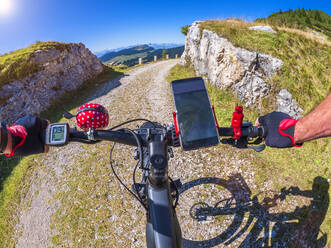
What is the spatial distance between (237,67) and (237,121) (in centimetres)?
852

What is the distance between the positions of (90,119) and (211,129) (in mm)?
1626

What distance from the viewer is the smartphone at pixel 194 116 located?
198cm

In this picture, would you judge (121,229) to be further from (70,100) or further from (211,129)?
(70,100)

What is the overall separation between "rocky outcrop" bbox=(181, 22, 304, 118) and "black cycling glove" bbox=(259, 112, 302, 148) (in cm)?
718

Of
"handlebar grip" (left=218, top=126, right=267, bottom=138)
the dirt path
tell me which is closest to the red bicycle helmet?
"handlebar grip" (left=218, top=126, right=267, bottom=138)

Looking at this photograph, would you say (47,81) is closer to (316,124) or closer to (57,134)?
(57,134)

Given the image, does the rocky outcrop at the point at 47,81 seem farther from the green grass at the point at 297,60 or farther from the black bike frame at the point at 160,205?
the green grass at the point at 297,60

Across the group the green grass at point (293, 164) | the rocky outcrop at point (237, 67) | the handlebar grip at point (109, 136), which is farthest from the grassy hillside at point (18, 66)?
the green grass at point (293, 164)

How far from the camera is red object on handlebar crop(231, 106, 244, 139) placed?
6.19ft

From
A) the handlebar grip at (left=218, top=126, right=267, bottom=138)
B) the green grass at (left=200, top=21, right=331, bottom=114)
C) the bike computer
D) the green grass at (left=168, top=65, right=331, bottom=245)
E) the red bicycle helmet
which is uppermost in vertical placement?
the green grass at (left=200, top=21, right=331, bottom=114)

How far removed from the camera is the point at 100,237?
191 inches

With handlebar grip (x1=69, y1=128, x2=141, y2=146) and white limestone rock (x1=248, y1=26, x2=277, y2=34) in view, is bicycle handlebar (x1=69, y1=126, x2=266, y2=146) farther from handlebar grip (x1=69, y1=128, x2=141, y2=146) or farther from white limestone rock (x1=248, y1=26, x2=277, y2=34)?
white limestone rock (x1=248, y1=26, x2=277, y2=34)

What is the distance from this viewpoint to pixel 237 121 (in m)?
1.91

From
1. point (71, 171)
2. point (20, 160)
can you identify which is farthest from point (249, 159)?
point (20, 160)
